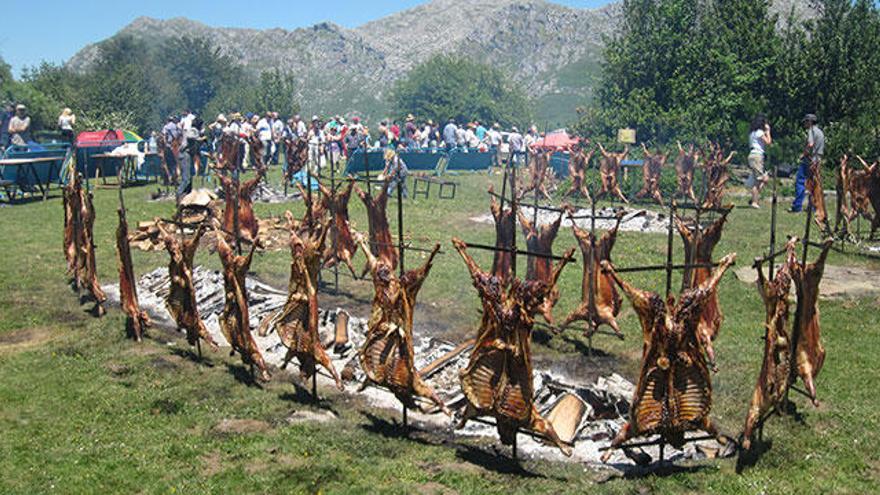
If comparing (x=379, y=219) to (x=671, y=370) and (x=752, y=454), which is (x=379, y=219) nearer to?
(x=671, y=370)

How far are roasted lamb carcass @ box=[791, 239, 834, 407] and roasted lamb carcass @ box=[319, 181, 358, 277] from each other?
344 inches

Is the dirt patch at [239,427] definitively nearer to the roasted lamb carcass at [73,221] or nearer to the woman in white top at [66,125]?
the roasted lamb carcass at [73,221]

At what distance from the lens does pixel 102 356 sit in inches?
522

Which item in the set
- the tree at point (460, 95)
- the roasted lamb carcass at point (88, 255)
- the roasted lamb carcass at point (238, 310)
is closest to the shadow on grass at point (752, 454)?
the roasted lamb carcass at point (238, 310)

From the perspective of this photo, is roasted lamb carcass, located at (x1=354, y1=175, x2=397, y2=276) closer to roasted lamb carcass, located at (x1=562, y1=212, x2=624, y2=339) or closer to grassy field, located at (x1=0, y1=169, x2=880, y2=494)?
grassy field, located at (x1=0, y1=169, x2=880, y2=494)

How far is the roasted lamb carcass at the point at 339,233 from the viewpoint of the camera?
54.2 feet

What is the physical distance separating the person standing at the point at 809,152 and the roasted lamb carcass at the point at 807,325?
11.8m

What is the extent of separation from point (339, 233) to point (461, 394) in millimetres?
6074

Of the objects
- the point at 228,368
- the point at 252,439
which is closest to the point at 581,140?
the point at 228,368

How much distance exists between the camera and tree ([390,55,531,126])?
199ft

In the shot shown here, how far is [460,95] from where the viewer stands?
61469 millimetres

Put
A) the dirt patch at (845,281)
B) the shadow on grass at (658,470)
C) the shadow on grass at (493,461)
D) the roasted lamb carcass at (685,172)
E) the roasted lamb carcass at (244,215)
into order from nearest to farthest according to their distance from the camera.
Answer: the shadow on grass at (658,470) < the shadow on grass at (493,461) < the dirt patch at (845,281) < the roasted lamb carcass at (244,215) < the roasted lamb carcass at (685,172)

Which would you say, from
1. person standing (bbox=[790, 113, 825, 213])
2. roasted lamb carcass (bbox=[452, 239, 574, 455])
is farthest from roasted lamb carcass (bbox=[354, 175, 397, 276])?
person standing (bbox=[790, 113, 825, 213])

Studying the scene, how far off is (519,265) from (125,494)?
428 inches
